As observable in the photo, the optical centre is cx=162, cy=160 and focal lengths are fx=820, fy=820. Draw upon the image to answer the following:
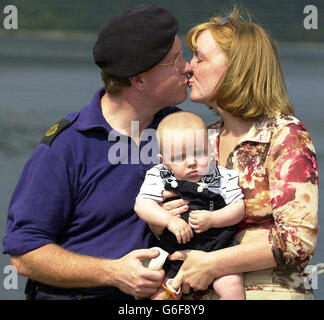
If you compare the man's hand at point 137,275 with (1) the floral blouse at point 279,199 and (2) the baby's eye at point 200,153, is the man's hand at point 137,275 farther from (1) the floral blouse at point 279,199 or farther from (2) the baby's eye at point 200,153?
(2) the baby's eye at point 200,153

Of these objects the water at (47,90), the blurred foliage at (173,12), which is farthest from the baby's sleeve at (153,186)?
the water at (47,90)

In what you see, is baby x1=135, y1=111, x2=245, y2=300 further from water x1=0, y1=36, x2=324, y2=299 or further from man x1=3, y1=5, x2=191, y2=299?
water x1=0, y1=36, x2=324, y2=299

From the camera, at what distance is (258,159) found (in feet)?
9.03

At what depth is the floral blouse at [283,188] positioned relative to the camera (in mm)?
2635

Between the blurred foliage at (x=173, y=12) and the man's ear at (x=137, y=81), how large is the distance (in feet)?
1.21

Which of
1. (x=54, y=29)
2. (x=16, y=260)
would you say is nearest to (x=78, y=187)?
(x=16, y=260)

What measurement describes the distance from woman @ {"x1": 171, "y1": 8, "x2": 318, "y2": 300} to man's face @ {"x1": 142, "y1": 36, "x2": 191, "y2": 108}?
0.07 m

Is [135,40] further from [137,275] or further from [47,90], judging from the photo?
[47,90]

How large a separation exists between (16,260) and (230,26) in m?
1.11

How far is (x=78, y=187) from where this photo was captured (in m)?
2.86

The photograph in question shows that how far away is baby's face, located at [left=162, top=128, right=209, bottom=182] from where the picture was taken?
8.75ft

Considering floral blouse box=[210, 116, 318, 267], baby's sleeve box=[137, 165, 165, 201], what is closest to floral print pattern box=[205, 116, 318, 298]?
floral blouse box=[210, 116, 318, 267]

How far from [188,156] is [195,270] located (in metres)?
0.37

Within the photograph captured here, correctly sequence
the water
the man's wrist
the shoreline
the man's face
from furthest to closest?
the water
the shoreline
the man's face
the man's wrist
